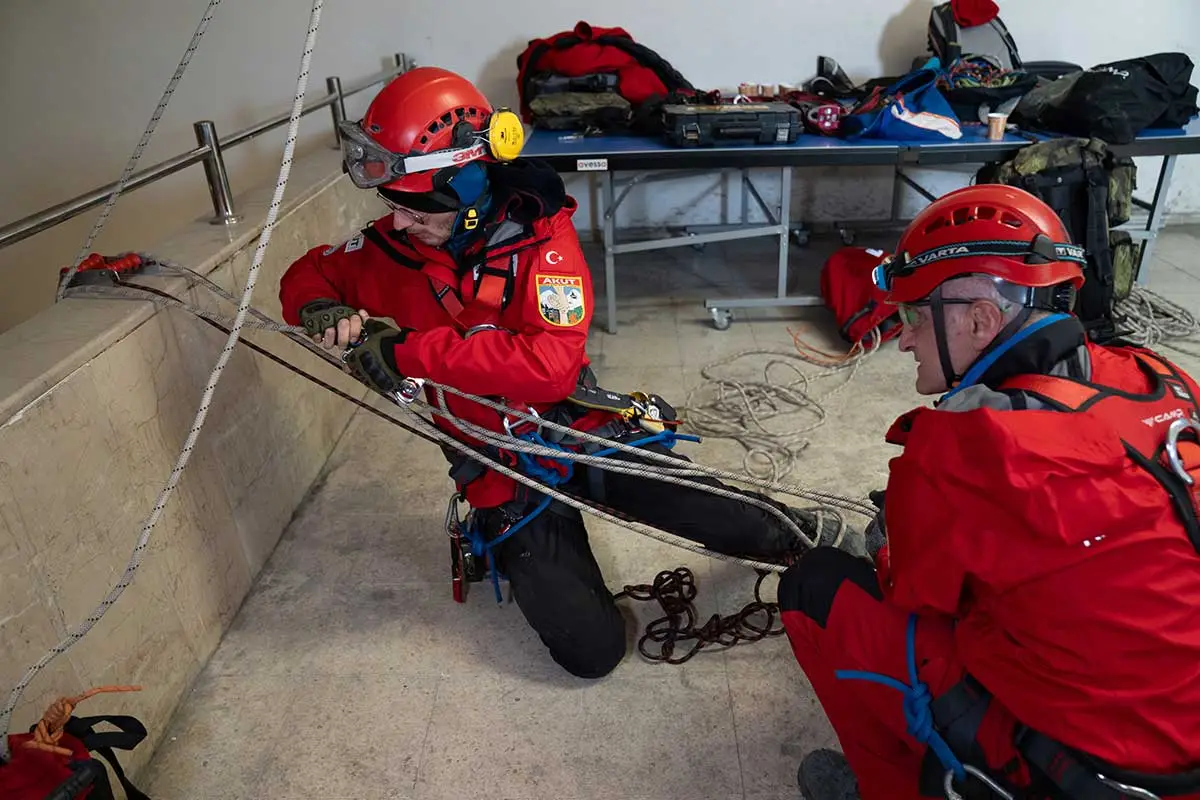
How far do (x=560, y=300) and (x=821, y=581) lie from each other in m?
0.82

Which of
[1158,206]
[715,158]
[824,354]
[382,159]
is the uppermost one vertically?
[382,159]

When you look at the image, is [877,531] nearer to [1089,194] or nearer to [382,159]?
[382,159]

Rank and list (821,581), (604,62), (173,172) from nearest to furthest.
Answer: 1. (821,581)
2. (173,172)
3. (604,62)

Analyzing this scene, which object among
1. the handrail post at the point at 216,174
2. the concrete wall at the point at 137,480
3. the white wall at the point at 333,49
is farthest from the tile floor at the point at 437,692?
the white wall at the point at 333,49

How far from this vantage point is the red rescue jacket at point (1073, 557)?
3.57 ft

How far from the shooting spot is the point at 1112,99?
3.64m

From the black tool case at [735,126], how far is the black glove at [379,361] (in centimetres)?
232

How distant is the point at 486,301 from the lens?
2012 millimetres

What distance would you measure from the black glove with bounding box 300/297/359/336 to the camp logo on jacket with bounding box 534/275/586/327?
0.44 m

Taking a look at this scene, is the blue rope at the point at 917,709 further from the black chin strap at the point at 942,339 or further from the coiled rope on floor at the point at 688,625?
the coiled rope on floor at the point at 688,625

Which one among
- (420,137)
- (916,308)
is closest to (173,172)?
(420,137)

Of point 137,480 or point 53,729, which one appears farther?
point 137,480

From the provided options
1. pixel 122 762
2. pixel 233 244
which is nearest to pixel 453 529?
pixel 122 762

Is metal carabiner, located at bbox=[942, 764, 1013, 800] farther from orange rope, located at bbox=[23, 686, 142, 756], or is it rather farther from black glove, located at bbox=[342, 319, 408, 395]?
orange rope, located at bbox=[23, 686, 142, 756]
